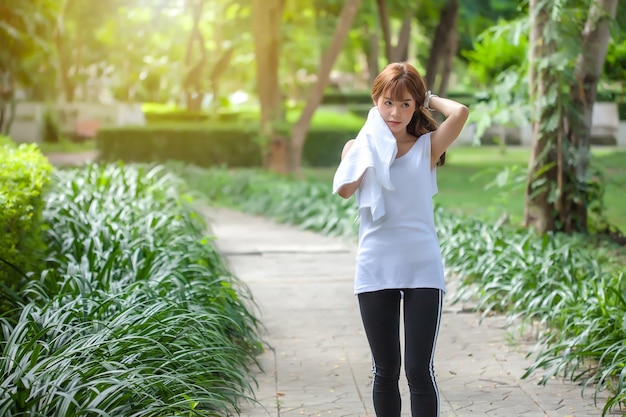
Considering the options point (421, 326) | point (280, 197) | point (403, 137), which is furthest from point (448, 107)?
point (280, 197)

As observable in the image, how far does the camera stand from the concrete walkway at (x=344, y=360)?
497 cm

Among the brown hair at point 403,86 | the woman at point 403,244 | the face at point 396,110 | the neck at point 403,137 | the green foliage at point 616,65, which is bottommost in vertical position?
the woman at point 403,244

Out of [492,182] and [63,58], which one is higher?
[63,58]

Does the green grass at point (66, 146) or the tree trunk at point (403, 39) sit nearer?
the tree trunk at point (403, 39)

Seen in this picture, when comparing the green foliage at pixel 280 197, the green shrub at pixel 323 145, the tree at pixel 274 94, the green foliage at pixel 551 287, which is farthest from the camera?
the green shrub at pixel 323 145

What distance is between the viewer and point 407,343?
3850 millimetres

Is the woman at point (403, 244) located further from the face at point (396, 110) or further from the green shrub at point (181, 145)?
the green shrub at point (181, 145)

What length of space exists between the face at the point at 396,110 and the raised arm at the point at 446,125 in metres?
0.14

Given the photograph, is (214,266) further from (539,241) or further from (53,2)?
(53,2)

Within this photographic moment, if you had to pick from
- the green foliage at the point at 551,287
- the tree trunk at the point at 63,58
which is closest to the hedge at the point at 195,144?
the tree trunk at the point at 63,58

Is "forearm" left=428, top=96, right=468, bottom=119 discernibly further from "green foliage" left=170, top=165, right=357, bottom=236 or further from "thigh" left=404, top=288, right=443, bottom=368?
"green foliage" left=170, top=165, right=357, bottom=236

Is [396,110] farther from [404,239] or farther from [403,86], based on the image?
[404,239]

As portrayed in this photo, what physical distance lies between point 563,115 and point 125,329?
5.76m

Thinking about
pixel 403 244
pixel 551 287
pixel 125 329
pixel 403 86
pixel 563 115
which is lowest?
pixel 551 287
